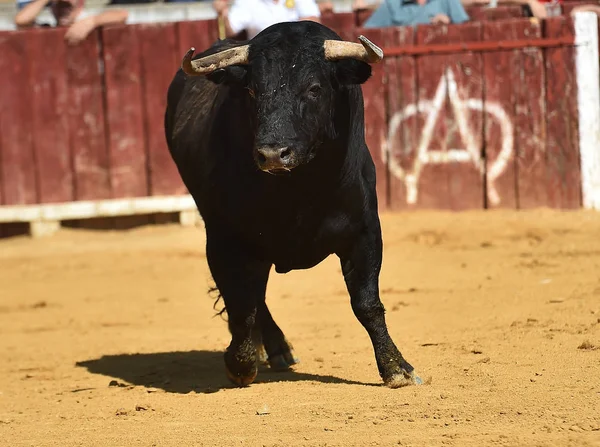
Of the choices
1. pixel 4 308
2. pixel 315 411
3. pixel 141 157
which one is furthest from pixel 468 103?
pixel 315 411

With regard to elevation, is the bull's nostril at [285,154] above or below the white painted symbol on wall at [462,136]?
above

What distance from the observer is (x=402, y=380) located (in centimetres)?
521

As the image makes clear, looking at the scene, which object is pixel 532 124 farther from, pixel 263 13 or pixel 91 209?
pixel 91 209

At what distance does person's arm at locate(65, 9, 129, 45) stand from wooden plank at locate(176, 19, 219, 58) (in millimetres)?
553

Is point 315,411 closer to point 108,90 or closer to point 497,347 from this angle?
point 497,347

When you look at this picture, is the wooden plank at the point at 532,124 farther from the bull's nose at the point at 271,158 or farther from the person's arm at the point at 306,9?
the bull's nose at the point at 271,158

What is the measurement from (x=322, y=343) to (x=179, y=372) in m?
0.87

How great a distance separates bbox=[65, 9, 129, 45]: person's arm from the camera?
1094 centimetres

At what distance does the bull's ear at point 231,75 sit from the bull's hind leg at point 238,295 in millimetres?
730

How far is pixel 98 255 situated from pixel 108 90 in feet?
5.49

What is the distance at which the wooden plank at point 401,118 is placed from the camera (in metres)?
10.7

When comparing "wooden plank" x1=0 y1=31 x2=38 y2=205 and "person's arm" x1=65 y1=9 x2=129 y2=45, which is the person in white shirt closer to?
"person's arm" x1=65 y1=9 x2=129 y2=45

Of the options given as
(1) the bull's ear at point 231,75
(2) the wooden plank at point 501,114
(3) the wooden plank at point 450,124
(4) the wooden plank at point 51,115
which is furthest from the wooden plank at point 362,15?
(1) the bull's ear at point 231,75

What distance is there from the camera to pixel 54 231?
36.0ft
